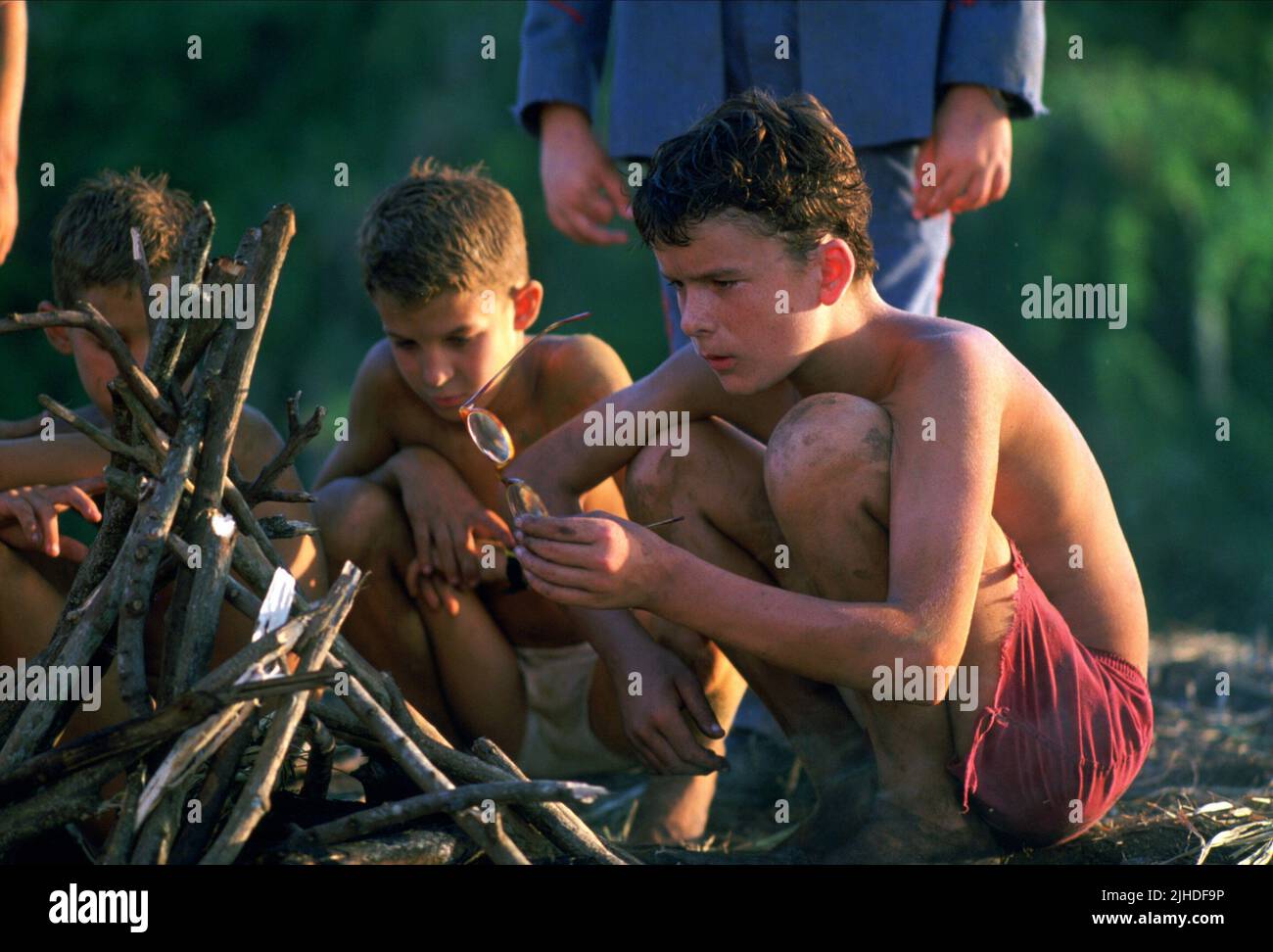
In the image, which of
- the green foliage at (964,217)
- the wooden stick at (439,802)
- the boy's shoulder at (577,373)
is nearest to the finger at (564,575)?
the wooden stick at (439,802)

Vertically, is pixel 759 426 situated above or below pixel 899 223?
below

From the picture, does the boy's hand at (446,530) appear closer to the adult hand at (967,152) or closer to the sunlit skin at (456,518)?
the sunlit skin at (456,518)

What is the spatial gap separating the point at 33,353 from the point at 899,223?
19.3 feet

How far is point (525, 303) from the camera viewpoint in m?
3.65

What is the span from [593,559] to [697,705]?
61 cm

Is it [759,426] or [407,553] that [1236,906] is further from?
[407,553]

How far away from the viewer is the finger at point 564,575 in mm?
2354

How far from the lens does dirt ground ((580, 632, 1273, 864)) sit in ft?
8.98

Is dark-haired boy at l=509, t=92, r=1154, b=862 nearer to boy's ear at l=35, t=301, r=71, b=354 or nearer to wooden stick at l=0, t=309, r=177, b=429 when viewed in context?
wooden stick at l=0, t=309, r=177, b=429

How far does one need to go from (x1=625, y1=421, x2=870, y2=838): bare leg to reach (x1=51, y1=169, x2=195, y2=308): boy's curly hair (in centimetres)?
118

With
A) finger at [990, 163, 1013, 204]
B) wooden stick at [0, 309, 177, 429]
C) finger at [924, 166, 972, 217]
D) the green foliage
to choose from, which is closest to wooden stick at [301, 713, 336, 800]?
wooden stick at [0, 309, 177, 429]

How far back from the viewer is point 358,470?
11.9 feet

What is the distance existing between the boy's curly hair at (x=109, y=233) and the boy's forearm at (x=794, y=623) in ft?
4.80

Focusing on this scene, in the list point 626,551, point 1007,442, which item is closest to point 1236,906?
point 1007,442
